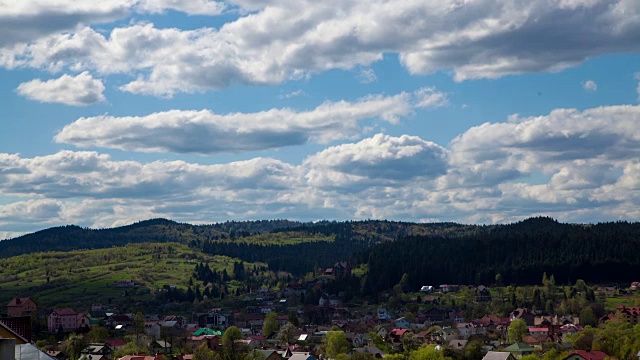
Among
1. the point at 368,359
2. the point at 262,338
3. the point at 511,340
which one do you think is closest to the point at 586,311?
the point at 511,340

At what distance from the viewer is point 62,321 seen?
608 ft

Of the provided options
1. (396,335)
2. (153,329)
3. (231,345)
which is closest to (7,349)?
(231,345)

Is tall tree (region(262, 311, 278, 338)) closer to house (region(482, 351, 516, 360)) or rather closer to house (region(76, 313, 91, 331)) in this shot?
house (region(76, 313, 91, 331))

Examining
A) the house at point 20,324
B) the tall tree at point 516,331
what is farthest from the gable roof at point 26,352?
the tall tree at point 516,331

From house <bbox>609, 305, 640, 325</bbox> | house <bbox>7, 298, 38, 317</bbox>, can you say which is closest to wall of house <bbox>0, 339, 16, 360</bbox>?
house <bbox>609, 305, 640, 325</bbox>

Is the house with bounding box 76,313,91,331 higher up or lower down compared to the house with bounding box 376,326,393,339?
higher up

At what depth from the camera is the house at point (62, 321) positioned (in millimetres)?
183875

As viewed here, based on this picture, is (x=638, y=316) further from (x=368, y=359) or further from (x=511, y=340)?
(x=368, y=359)

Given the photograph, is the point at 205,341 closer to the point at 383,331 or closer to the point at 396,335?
the point at 396,335

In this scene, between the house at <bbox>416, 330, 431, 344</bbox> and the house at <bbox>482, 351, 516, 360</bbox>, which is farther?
the house at <bbox>416, 330, 431, 344</bbox>

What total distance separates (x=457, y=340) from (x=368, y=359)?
1607 inches

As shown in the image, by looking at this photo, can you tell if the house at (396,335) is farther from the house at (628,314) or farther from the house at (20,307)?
the house at (20,307)

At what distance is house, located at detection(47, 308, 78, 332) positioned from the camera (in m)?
184

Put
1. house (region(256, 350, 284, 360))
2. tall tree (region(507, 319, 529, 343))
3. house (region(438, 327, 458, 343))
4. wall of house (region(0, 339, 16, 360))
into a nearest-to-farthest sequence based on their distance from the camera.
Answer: wall of house (region(0, 339, 16, 360)) → house (region(256, 350, 284, 360)) → house (region(438, 327, 458, 343)) → tall tree (region(507, 319, 529, 343))
